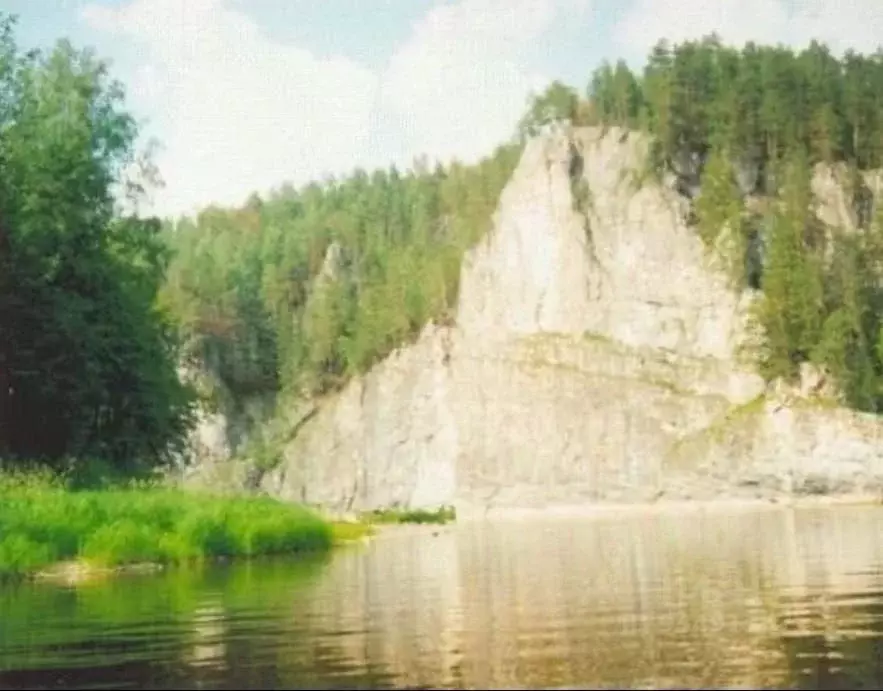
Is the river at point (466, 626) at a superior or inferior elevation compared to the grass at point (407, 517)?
inferior


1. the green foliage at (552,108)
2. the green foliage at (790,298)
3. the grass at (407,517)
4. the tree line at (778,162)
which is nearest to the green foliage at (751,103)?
the tree line at (778,162)

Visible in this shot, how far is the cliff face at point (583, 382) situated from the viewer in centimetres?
10494

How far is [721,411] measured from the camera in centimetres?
10819

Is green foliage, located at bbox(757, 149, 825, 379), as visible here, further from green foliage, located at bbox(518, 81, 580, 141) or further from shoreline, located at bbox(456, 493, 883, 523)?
green foliage, located at bbox(518, 81, 580, 141)

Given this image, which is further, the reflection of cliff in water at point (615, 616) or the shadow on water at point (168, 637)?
the shadow on water at point (168, 637)

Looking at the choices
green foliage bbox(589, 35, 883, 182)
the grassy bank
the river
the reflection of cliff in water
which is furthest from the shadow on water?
green foliage bbox(589, 35, 883, 182)

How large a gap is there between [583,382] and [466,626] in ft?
328

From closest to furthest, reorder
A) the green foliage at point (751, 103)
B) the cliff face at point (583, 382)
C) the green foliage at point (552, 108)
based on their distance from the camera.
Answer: the cliff face at point (583, 382)
the green foliage at point (751, 103)
the green foliage at point (552, 108)

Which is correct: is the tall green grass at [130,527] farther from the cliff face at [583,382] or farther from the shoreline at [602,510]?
the cliff face at [583,382]

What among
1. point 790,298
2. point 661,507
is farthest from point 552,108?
point 661,507

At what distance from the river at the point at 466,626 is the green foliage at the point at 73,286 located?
65.3 feet

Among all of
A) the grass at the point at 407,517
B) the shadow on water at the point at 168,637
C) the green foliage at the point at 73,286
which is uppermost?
the green foliage at the point at 73,286

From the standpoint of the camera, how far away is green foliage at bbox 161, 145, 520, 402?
13925cm

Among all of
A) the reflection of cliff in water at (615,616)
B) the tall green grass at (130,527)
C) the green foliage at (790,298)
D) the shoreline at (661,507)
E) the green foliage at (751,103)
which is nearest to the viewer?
the reflection of cliff in water at (615,616)
